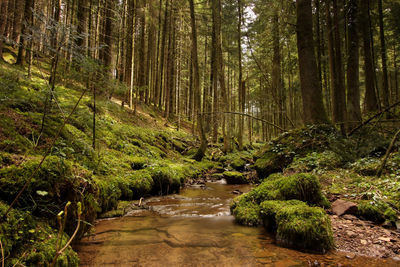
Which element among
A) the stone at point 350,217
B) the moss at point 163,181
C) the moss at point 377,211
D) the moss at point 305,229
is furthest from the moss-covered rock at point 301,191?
the moss at point 163,181

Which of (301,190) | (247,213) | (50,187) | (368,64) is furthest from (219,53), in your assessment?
Answer: (50,187)

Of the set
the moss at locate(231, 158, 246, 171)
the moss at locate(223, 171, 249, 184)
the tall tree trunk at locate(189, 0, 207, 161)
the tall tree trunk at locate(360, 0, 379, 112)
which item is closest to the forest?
the moss at locate(223, 171, 249, 184)

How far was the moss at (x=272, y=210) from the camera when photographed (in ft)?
11.8

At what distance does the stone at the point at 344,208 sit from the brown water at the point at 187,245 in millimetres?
1138

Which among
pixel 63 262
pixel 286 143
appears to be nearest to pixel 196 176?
pixel 286 143

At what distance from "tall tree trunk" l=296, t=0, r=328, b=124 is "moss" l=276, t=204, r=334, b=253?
17.5ft

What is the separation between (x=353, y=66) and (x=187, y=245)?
33.1ft

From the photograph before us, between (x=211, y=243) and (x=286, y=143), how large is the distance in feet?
18.1

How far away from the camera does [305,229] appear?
2943 millimetres

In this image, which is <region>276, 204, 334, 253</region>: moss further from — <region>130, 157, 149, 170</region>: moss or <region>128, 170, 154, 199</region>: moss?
<region>130, 157, 149, 170</region>: moss

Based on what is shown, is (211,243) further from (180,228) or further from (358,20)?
(358,20)

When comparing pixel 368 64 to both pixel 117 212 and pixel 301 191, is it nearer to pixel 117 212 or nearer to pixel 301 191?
pixel 301 191

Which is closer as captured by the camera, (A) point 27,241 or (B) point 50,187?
(A) point 27,241

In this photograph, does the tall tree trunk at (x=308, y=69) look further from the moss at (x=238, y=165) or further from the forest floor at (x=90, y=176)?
the moss at (x=238, y=165)
